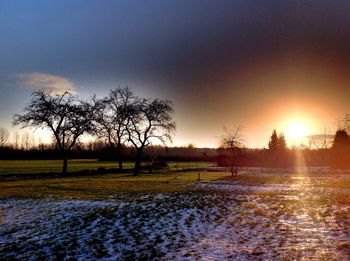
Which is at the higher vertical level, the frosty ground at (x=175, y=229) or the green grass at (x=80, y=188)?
the green grass at (x=80, y=188)

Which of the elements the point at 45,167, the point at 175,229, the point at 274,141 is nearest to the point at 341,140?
the point at 274,141

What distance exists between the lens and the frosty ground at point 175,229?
34.3 feet

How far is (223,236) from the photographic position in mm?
12469

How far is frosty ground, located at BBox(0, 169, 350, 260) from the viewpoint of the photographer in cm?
1047

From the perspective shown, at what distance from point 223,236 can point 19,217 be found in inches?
355

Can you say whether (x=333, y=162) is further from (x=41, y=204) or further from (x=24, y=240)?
(x=24, y=240)

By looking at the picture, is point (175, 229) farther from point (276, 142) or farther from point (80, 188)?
point (276, 142)

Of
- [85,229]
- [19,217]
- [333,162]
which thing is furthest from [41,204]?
[333,162]

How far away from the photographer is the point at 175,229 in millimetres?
13586

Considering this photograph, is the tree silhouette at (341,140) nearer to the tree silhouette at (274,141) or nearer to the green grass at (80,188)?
the tree silhouette at (274,141)

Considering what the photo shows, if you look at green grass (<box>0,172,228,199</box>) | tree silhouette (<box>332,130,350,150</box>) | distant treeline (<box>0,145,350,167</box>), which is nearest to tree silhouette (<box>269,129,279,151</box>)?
distant treeline (<box>0,145,350,167</box>)

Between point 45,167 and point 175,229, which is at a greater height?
point 45,167

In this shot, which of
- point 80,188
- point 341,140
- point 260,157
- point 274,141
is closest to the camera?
point 80,188

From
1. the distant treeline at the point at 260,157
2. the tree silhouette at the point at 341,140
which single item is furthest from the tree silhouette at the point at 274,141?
the tree silhouette at the point at 341,140
